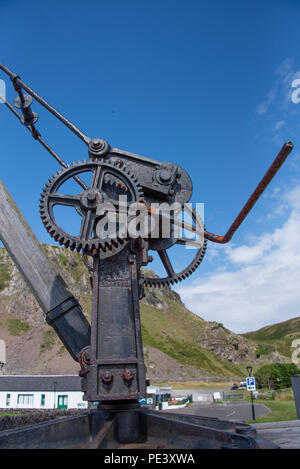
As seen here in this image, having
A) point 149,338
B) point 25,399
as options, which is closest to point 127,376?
point 25,399

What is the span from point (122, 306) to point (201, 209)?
2.34 metres

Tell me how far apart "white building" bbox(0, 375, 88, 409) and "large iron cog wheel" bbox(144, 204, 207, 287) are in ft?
130

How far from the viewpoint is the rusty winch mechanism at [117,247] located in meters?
3.77

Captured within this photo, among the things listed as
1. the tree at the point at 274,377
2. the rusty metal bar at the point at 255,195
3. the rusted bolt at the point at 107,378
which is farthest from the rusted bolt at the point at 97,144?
the tree at the point at 274,377

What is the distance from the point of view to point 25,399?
4262 cm

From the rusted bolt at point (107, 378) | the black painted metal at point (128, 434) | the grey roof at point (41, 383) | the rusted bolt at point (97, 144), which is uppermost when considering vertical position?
the rusted bolt at point (97, 144)

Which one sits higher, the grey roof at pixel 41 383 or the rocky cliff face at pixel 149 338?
the rocky cliff face at pixel 149 338

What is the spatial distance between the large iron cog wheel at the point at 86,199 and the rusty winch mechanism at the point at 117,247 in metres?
0.01

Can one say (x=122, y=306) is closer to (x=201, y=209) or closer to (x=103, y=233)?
(x=103, y=233)

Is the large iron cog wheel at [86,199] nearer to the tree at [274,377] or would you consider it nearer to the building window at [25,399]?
the building window at [25,399]

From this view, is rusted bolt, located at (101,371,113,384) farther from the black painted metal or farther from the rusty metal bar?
the rusty metal bar

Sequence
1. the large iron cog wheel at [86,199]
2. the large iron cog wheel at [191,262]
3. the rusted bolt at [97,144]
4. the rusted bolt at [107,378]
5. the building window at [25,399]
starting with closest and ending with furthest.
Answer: the rusted bolt at [107,378]
the large iron cog wheel at [86,199]
the rusted bolt at [97,144]
the large iron cog wheel at [191,262]
the building window at [25,399]

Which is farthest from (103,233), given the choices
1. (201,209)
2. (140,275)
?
(201,209)
